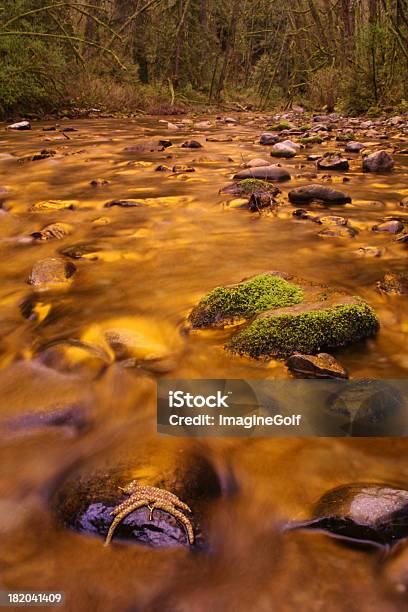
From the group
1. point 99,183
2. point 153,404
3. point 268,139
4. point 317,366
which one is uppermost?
point 268,139

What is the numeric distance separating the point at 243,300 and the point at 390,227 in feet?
5.68

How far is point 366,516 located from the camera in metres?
1.16

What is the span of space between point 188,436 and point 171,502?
Answer: 31 centimetres

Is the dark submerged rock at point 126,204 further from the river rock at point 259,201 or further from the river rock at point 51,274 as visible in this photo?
the river rock at point 51,274

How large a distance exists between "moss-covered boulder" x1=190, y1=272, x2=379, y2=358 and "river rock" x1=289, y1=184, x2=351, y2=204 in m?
1.95

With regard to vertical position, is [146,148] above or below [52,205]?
above

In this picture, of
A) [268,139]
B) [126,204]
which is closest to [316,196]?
[126,204]

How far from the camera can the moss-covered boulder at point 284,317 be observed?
190 cm

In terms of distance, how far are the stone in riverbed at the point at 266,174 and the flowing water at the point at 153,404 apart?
1.15 m

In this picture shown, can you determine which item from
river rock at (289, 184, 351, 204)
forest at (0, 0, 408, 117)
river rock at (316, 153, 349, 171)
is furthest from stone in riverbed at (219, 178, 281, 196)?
forest at (0, 0, 408, 117)

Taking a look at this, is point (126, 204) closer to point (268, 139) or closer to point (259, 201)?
point (259, 201)

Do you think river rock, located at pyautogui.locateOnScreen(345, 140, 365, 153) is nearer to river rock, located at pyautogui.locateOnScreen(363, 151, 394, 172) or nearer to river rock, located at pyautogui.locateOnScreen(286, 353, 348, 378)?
river rock, located at pyautogui.locateOnScreen(363, 151, 394, 172)

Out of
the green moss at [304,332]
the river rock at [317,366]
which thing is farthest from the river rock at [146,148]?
the river rock at [317,366]

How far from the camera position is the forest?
1062 centimetres
